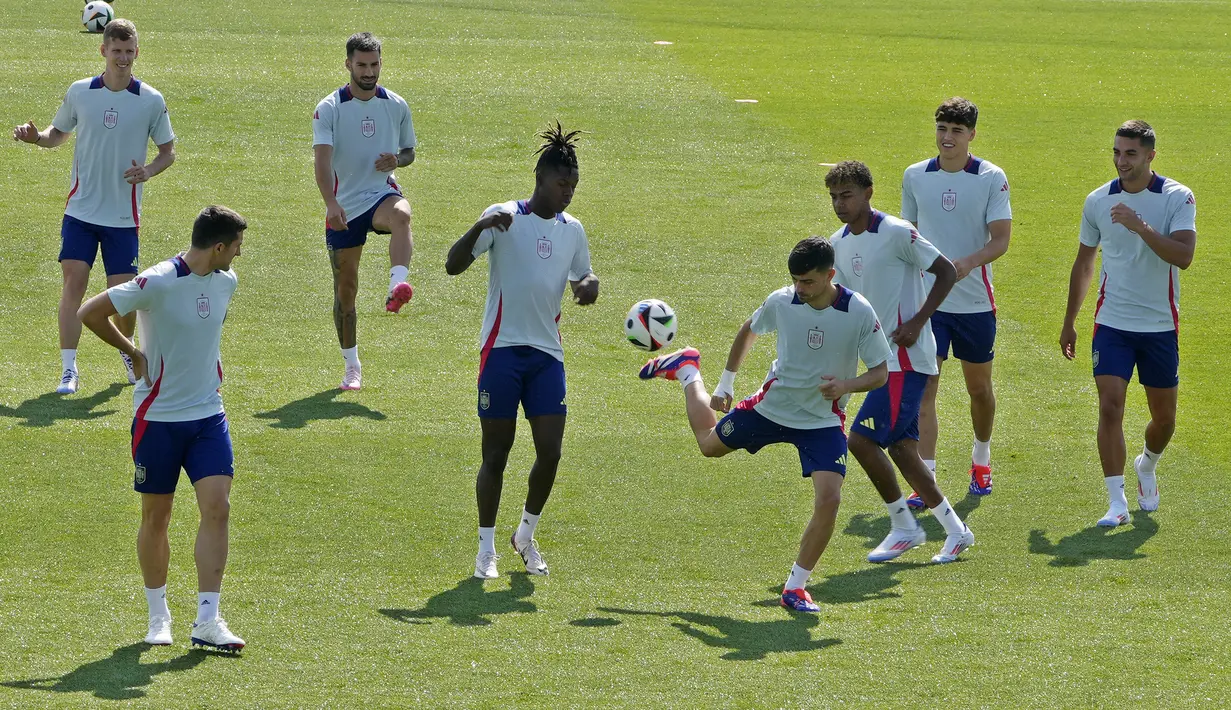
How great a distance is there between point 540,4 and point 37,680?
80.3ft

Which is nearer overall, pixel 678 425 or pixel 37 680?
pixel 37 680

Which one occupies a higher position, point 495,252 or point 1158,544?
point 495,252

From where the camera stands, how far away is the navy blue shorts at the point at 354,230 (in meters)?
11.3

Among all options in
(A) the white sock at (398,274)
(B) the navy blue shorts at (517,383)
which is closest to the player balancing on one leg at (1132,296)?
(B) the navy blue shorts at (517,383)

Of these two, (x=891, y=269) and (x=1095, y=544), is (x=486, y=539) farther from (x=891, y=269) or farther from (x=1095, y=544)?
(x=1095, y=544)

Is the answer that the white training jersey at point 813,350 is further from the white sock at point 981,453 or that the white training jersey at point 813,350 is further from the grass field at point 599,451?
the white sock at point 981,453

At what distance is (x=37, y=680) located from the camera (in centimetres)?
650

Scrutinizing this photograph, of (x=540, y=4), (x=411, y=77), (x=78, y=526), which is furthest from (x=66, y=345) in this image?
(x=540, y=4)

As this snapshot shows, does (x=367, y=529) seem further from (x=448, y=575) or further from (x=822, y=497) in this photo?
(x=822, y=497)

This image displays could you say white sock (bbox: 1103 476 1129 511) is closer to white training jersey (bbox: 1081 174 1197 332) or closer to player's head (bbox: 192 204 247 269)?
white training jersey (bbox: 1081 174 1197 332)

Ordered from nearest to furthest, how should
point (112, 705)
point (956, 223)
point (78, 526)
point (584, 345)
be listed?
1. point (112, 705)
2. point (78, 526)
3. point (956, 223)
4. point (584, 345)

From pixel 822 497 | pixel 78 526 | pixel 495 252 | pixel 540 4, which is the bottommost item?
pixel 78 526

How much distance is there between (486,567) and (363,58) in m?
4.57

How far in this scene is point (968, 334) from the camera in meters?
9.85
